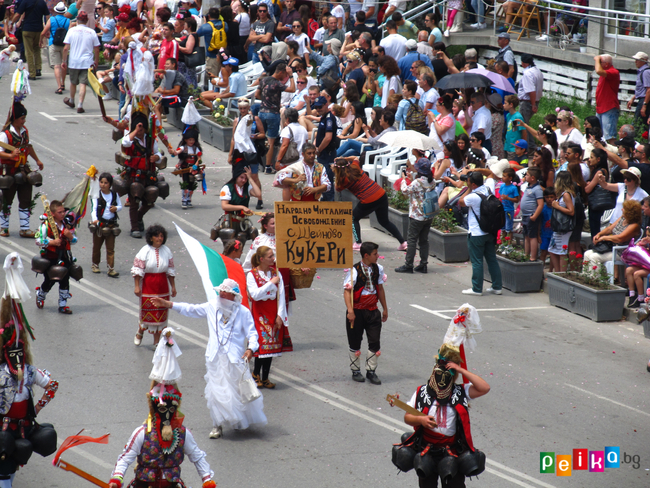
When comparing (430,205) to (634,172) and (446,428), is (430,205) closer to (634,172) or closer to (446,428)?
(634,172)

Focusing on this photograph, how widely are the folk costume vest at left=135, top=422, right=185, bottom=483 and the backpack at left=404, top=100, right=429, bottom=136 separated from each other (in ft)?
36.8

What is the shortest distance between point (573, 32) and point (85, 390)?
16.0 metres

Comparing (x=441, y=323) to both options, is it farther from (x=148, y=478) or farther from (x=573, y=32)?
(x=573, y=32)

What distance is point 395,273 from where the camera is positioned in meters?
15.1

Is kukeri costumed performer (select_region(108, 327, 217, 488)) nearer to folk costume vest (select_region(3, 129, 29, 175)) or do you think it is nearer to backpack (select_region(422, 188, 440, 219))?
backpack (select_region(422, 188, 440, 219))

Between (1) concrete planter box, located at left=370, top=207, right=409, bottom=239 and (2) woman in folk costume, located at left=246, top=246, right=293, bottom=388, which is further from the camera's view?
(1) concrete planter box, located at left=370, top=207, right=409, bottom=239

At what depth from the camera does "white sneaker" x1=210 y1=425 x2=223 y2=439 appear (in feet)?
30.8

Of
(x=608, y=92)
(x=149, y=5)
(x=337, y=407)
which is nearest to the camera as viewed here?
(x=337, y=407)

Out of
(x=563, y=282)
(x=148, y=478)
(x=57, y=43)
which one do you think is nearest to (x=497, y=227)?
(x=563, y=282)

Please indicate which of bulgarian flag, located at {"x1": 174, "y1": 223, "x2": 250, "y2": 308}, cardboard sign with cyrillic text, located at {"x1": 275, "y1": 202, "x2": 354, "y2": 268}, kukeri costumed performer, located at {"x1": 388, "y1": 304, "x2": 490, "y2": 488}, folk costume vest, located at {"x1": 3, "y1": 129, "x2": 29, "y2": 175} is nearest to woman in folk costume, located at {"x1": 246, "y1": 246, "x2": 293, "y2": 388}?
bulgarian flag, located at {"x1": 174, "y1": 223, "x2": 250, "y2": 308}

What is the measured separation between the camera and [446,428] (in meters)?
7.42

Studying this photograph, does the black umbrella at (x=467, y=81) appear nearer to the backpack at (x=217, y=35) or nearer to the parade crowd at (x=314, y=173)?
the parade crowd at (x=314, y=173)

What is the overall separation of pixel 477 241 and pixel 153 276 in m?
5.08

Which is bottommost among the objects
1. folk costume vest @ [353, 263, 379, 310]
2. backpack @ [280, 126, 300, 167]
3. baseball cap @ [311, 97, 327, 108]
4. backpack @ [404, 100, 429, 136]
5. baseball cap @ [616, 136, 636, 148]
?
folk costume vest @ [353, 263, 379, 310]
